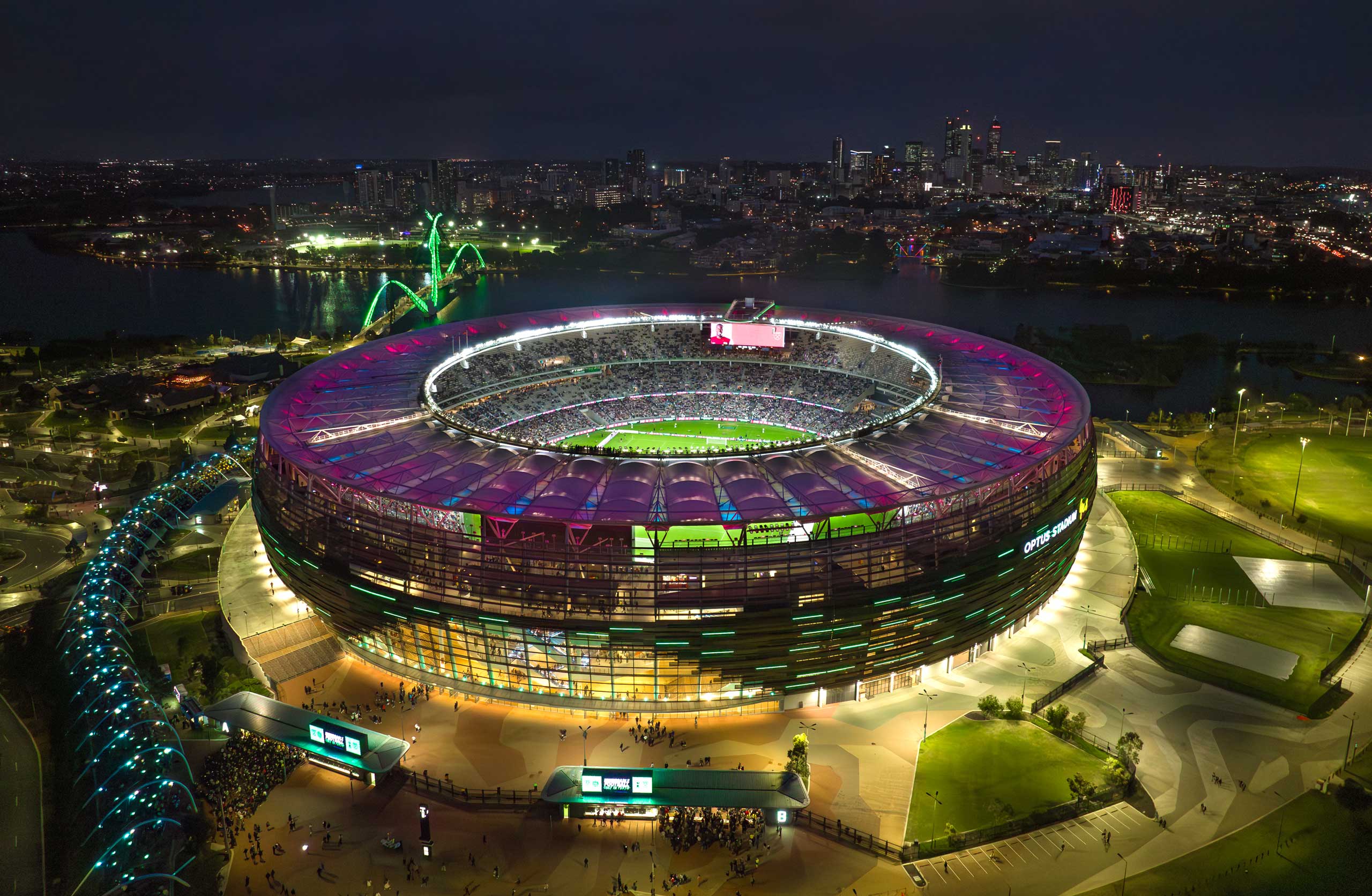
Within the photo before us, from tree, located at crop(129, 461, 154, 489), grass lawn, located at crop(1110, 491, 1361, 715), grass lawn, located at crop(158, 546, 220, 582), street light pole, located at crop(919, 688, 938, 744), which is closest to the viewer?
street light pole, located at crop(919, 688, 938, 744)

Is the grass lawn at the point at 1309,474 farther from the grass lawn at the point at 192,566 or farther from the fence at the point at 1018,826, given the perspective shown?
the grass lawn at the point at 192,566

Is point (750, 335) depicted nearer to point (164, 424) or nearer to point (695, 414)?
point (695, 414)

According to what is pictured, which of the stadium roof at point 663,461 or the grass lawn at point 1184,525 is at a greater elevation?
the stadium roof at point 663,461

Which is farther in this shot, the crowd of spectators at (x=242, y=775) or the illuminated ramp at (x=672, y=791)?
the crowd of spectators at (x=242, y=775)

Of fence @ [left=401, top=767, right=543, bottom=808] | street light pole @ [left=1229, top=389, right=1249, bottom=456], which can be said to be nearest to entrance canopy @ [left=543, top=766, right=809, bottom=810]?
fence @ [left=401, top=767, right=543, bottom=808]

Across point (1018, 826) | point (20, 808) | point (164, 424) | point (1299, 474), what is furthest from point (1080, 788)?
point (164, 424)

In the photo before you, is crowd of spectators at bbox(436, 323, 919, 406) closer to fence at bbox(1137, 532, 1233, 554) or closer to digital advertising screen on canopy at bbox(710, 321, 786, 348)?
digital advertising screen on canopy at bbox(710, 321, 786, 348)

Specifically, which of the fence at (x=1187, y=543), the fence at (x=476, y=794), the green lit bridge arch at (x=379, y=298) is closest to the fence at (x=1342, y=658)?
the fence at (x=1187, y=543)
